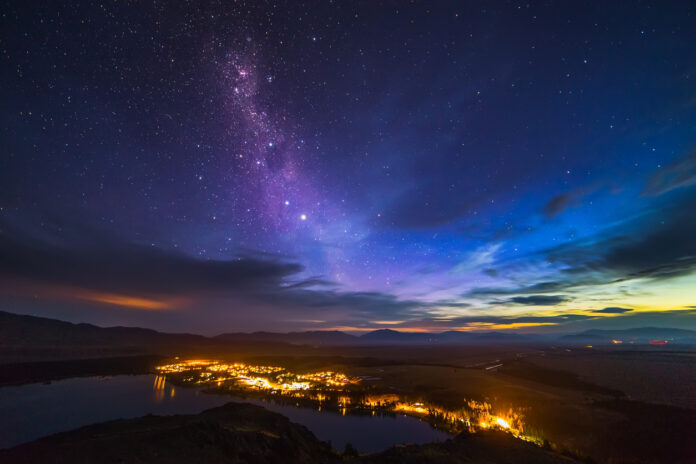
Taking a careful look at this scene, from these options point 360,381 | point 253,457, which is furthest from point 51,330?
point 253,457

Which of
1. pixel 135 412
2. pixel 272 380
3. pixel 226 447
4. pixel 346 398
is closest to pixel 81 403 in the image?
pixel 135 412

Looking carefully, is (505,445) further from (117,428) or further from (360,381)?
(360,381)

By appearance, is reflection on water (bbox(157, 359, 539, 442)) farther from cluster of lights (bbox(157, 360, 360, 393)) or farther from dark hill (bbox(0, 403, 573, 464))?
dark hill (bbox(0, 403, 573, 464))

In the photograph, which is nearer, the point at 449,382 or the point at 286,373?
the point at 449,382

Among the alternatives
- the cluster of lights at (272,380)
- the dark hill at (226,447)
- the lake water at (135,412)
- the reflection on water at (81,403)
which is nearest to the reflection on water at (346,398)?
the cluster of lights at (272,380)

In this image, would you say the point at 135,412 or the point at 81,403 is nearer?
the point at 135,412

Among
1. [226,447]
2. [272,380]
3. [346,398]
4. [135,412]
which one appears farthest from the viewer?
[272,380]

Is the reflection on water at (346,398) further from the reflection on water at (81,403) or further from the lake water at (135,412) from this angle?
the reflection on water at (81,403)

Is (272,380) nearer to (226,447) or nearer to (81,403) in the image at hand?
(81,403)
